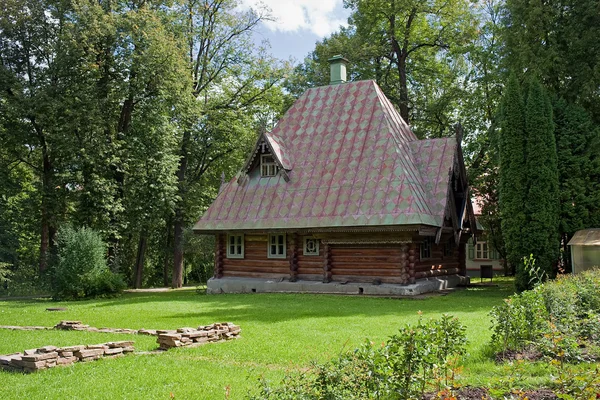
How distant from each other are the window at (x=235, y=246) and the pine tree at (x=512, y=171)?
446 inches

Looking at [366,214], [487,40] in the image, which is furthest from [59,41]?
[487,40]

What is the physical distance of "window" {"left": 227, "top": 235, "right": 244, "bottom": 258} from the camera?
24.9 meters

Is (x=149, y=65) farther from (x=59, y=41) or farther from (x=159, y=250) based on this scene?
(x=159, y=250)

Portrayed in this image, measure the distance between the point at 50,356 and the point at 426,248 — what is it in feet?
55.0

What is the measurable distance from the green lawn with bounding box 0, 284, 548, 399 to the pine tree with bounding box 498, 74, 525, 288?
88.5 inches

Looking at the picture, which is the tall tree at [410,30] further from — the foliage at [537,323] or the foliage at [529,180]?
the foliage at [537,323]

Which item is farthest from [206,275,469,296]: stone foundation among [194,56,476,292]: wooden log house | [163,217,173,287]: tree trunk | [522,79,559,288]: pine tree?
[163,217,173,287]: tree trunk

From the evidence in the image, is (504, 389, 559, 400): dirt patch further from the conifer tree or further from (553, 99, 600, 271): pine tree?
(553, 99, 600, 271): pine tree

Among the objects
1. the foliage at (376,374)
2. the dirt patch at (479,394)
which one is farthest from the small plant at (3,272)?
the dirt patch at (479,394)

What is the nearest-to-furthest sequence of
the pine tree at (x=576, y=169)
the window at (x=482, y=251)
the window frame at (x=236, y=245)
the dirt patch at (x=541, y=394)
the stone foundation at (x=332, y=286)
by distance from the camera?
1. the dirt patch at (x=541, y=394)
2. the stone foundation at (x=332, y=286)
3. the pine tree at (x=576, y=169)
4. the window frame at (x=236, y=245)
5. the window at (x=482, y=251)

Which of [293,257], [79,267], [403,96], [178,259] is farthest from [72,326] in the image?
[403,96]

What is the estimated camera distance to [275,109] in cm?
3744

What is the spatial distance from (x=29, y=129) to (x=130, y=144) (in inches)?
205

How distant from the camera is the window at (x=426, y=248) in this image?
22.5 meters
